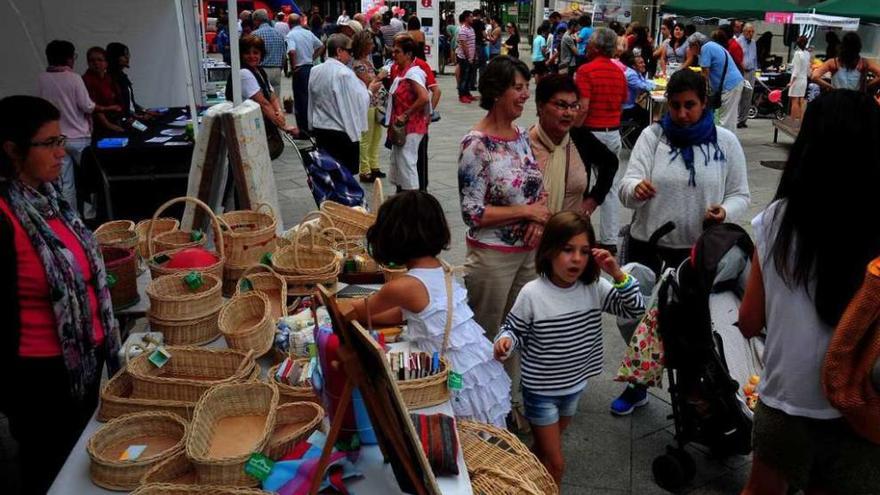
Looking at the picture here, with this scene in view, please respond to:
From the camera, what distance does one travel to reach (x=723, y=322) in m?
3.35

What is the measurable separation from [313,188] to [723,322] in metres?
4.06

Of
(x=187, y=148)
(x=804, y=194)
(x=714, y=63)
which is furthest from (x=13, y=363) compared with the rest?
(x=714, y=63)

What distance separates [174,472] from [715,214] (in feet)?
8.75

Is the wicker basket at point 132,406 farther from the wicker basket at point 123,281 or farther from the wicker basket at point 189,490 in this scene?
the wicker basket at point 123,281

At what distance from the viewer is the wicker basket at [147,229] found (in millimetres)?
4363

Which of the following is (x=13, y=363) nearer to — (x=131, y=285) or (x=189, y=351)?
(x=189, y=351)

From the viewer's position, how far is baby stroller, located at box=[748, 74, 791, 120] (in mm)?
14336

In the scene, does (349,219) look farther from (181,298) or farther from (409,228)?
(409,228)

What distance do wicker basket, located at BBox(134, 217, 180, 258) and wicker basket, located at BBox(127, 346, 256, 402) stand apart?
4.49 feet

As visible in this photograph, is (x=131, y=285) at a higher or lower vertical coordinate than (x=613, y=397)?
higher

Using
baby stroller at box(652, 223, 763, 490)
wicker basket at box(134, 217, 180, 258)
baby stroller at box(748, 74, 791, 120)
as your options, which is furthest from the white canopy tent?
baby stroller at box(748, 74, 791, 120)

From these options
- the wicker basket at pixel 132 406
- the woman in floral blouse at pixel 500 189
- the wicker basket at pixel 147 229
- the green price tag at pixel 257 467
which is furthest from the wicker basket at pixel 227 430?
the wicker basket at pixel 147 229

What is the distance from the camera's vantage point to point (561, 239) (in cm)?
306

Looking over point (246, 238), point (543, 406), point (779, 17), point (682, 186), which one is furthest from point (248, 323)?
point (779, 17)
